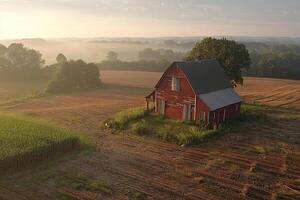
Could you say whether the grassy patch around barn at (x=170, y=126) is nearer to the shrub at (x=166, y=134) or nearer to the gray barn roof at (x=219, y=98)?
the shrub at (x=166, y=134)

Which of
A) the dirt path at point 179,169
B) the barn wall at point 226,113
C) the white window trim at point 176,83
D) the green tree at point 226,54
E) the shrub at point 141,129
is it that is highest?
the green tree at point 226,54

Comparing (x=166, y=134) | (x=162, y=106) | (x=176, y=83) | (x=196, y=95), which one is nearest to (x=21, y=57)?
(x=162, y=106)

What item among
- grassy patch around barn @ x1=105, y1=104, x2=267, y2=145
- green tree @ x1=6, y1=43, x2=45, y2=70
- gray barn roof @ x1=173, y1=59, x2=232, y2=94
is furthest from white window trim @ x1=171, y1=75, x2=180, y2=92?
green tree @ x1=6, y1=43, x2=45, y2=70

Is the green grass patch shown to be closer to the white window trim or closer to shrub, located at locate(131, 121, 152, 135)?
shrub, located at locate(131, 121, 152, 135)

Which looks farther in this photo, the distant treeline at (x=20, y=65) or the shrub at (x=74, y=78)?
the distant treeline at (x=20, y=65)

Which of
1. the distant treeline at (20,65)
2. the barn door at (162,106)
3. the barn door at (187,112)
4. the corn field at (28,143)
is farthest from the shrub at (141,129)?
the distant treeline at (20,65)

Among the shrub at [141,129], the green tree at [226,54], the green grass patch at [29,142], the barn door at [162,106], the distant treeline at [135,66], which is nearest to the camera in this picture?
the green grass patch at [29,142]

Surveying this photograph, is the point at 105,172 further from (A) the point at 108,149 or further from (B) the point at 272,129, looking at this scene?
(B) the point at 272,129
